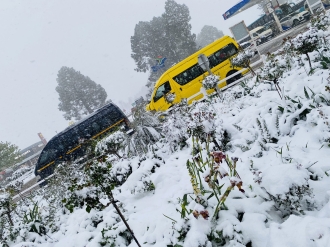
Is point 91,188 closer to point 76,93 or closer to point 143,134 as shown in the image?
point 143,134

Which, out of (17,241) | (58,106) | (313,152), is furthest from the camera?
(58,106)

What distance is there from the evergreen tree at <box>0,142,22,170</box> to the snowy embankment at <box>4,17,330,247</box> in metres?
29.9

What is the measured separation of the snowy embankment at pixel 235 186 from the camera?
8.04ft

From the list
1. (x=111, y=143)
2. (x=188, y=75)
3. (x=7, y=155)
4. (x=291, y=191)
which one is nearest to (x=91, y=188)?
(x=291, y=191)

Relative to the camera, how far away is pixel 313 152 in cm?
319

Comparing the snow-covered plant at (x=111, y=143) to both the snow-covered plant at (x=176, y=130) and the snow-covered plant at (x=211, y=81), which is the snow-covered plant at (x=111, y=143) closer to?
the snow-covered plant at (x=176, y=130)

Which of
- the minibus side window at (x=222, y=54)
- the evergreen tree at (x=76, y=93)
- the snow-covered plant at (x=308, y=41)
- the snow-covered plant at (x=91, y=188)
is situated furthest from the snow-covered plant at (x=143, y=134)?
the evergreen tree at (x=76, y=93)

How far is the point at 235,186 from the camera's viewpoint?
3.18m

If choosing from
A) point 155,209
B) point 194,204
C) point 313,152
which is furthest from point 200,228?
point 313,152

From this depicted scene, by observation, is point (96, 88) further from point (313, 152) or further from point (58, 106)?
point (313, 152)

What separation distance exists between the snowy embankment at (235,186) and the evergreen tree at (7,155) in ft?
98.2

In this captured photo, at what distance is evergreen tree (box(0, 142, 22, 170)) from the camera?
2947 cm

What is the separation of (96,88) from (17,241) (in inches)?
1561

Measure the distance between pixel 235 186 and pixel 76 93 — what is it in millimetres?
41090
